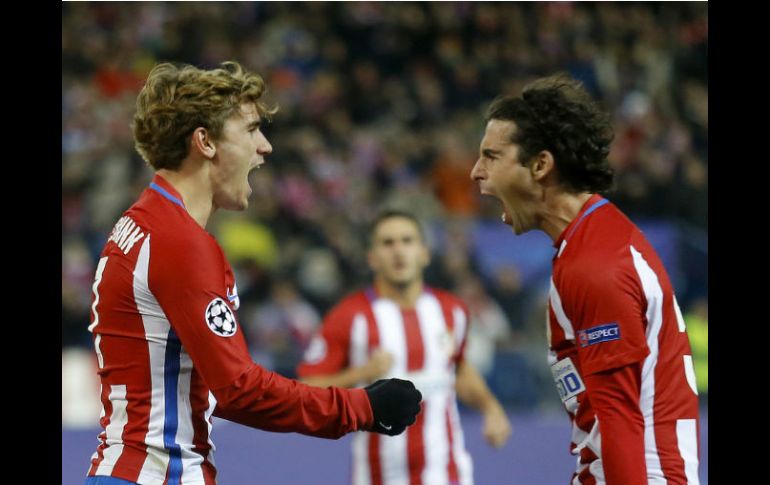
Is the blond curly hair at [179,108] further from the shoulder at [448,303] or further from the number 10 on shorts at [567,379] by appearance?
the shoulder at [448,303]

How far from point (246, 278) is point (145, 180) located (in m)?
1.64

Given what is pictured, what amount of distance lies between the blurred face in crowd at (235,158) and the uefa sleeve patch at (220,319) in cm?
41

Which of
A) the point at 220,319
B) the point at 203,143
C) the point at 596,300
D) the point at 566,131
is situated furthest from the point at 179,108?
the point at 596,300

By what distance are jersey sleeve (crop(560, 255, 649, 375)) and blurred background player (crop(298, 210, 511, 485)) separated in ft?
7.69

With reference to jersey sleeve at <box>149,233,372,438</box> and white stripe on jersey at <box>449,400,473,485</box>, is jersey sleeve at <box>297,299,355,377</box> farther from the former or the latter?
jersey sleeve at <box>149,233,372,438</box>

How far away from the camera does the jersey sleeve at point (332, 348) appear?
5270 mm

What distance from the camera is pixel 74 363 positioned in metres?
9.01

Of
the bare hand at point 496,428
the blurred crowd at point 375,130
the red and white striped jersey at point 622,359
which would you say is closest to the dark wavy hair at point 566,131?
the red and white striped jersey at point 622,359

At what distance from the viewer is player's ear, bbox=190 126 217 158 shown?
2.97 m

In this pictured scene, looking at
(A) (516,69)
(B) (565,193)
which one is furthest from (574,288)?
(A) (516,69)

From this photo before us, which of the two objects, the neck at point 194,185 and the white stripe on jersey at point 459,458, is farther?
the white stripe on jersey at point 459,458

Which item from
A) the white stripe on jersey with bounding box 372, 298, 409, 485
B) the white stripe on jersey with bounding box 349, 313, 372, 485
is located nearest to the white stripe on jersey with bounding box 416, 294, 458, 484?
the white stripe on jersey with bounding box 372, 298, 409, 485

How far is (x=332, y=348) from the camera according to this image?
534 cm

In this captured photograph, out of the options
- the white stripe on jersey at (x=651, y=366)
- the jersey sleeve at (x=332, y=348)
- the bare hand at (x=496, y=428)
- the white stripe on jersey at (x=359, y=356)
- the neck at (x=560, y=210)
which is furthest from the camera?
the jersey sleeve at (x=332, y=348)
